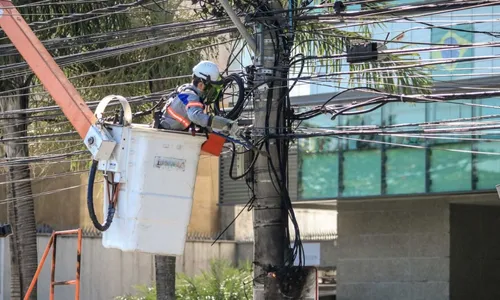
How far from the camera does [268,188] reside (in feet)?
34.0

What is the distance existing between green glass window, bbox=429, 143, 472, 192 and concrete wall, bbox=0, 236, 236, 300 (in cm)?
727

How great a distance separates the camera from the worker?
352 inches

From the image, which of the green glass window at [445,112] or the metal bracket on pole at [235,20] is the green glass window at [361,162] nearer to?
the green glass window at [445,112]

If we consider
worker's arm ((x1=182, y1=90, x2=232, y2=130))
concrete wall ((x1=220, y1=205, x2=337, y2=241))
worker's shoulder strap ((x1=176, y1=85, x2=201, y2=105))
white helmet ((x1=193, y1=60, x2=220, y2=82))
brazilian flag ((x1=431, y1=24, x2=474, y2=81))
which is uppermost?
brazilian flag ((x1=431, y1=24, x2=474, y2=81))

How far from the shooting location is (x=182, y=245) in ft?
29.6

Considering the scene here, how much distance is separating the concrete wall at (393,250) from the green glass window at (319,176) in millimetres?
1849

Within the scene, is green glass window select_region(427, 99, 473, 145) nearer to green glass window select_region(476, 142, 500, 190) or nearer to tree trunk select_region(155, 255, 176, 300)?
green glass window select_region(476, 142, 500, 190)

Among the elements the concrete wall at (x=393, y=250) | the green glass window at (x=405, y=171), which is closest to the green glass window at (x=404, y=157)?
the green glass window at (x=405, y=171)

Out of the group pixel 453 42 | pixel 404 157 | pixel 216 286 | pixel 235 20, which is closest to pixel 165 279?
pixel 216 286

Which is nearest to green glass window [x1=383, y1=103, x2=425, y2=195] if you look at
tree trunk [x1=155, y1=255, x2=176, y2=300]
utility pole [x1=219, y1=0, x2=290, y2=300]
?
tree trunk [x1=155, y1=255, x2=176, y2=300]

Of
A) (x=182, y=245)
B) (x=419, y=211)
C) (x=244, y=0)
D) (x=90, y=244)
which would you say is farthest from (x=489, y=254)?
(x=182, y=245)

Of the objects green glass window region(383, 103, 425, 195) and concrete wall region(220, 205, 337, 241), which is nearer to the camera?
green glass window region(383, 103, 425, 195)

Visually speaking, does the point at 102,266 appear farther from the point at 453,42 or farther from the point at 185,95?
the point at 185,95

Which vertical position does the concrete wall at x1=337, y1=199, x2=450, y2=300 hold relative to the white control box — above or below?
below
